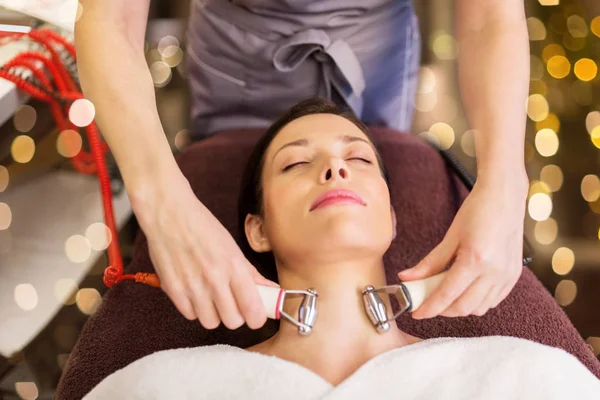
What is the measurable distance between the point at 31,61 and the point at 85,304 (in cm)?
63

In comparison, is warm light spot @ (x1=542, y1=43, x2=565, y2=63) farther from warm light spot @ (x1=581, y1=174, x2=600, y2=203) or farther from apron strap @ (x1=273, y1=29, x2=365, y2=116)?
apron strap @ (x1=273, y1=29, x2=365, y2=116)

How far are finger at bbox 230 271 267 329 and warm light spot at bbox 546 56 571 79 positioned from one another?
4.71 ft

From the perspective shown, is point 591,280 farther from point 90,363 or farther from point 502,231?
point 90,363

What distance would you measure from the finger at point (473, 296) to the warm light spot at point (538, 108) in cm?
115

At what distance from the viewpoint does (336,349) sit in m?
0.78

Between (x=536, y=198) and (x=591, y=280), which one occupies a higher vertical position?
(x=536, y=198)

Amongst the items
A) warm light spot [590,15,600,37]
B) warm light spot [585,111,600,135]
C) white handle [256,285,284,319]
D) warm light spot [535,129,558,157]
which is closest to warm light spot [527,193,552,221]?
warm light spot [535,129,558,157]

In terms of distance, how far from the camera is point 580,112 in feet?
5.60

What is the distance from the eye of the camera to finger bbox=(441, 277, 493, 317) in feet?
2.40

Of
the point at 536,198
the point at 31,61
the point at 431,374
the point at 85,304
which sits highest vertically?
the point at 31,61

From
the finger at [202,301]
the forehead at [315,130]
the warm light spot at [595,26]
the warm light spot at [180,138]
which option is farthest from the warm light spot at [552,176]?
the finger at [202,301]

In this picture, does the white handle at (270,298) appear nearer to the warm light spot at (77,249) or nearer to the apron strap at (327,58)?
the apron strap at (327,58)

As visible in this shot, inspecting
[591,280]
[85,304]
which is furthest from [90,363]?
[591,280]

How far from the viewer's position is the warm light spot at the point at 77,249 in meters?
1.42
